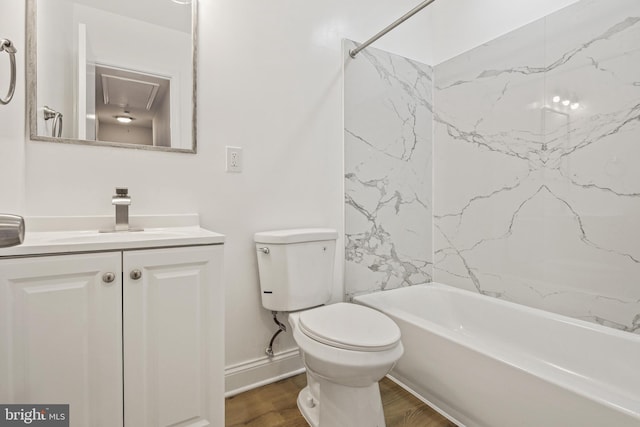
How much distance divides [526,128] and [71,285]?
215cm

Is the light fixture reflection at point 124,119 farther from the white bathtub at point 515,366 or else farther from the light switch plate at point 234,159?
the white bathtub at point 515,366

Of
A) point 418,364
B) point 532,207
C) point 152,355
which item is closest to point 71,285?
point 152,355

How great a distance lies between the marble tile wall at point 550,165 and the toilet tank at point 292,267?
1.40ft

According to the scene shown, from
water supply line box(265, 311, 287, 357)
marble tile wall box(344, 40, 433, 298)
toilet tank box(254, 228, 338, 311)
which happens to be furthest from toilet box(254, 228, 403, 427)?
marble tile wall box(344, 40, 433, 298)

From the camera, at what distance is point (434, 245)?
7.60 feet

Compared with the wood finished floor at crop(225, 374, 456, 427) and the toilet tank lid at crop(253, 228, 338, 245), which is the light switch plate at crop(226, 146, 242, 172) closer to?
the toilet tank lid at crop(253, 228, 338, 245)

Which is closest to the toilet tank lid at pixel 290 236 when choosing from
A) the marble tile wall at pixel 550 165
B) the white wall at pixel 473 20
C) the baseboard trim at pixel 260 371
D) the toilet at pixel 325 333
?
the toilet at pixel 325 333

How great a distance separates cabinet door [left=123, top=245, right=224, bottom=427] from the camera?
986 mm

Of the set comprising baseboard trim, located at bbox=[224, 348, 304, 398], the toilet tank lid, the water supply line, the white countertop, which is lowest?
baseboard trim, located at bbox=[224, 348, 304, 398]

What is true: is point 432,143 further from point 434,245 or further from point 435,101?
point 434,245

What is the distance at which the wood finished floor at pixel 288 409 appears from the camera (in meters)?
1.39

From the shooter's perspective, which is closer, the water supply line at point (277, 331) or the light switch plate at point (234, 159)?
the light switch plate at point (234, 159)

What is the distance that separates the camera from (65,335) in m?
0.89

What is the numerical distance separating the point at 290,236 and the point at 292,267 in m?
0.15
